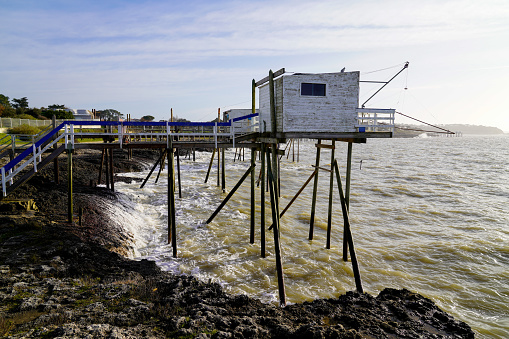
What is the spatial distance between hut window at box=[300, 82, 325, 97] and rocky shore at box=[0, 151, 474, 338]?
758 centimetres

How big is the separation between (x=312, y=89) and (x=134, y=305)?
32.2ft

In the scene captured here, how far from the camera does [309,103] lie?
1272 cm

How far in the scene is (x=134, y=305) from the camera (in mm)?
8164

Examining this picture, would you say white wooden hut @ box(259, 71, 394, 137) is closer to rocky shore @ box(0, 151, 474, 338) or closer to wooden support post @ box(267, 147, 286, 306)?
wooden support post @ box(267, 147, 286, 306)

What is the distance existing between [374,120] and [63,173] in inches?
838

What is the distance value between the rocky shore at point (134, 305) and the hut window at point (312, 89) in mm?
7575

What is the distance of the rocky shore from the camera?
23.7 feet

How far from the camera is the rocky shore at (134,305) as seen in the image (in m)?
7.21

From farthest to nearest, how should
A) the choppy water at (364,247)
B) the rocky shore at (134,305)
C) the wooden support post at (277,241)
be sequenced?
1. the choppy water at (364,247)
2. the wooden support post at (277,241)
3. the rocky shore at (134,305)

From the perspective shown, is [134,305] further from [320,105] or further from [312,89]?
[312,89]

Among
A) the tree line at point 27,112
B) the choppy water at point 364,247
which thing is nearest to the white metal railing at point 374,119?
the choppy water at point 364,247

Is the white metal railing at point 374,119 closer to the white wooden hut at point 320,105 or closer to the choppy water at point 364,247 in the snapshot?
the white wooden hut at point 320,105

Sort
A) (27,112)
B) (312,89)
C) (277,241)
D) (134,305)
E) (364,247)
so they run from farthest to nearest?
(27,112), (364,247), (312,89), (277,241), (134,305)

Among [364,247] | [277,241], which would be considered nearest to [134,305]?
[277,241]
